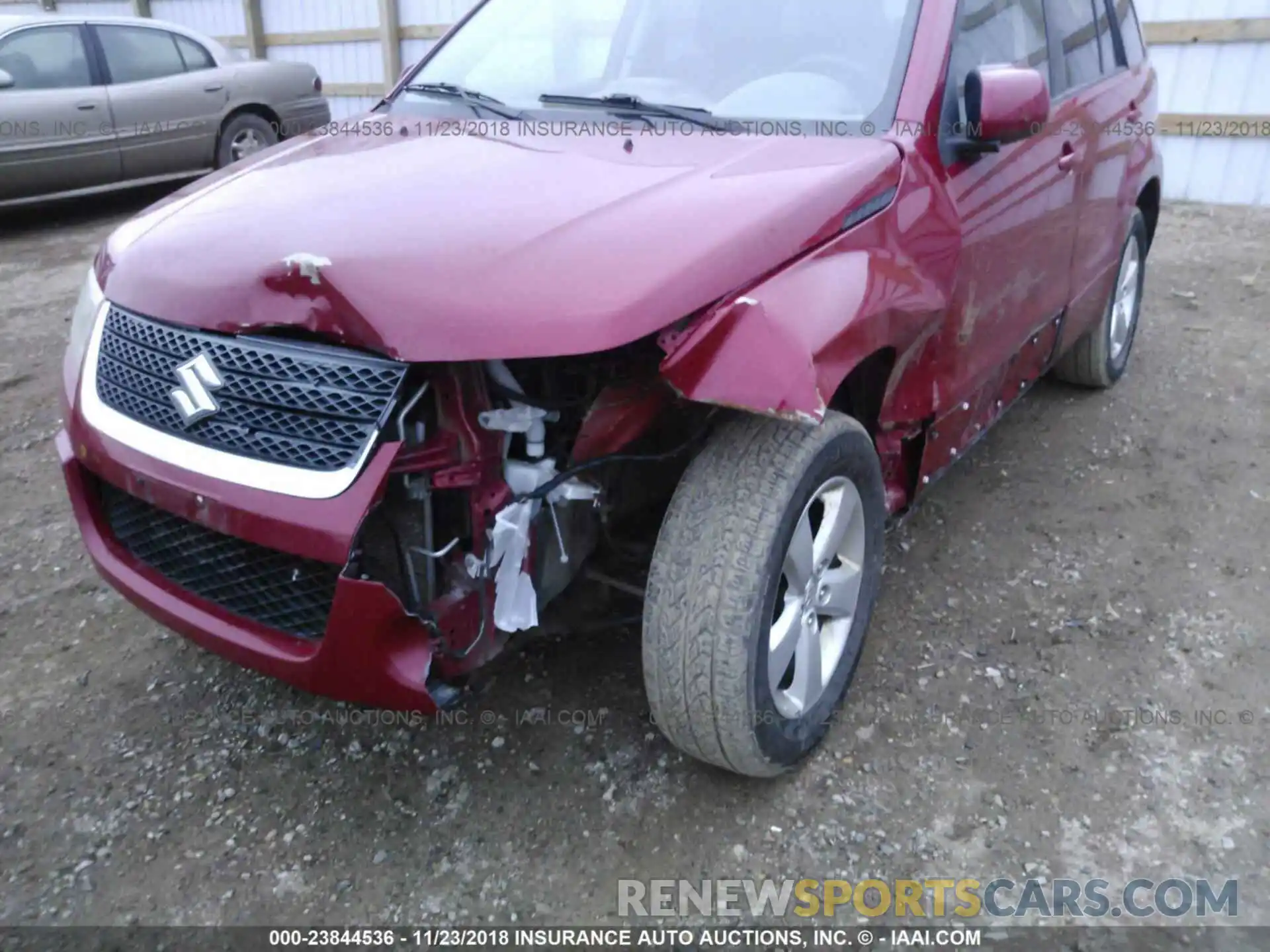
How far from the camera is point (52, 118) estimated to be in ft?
24.1

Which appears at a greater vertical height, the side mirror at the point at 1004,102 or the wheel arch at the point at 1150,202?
the side mirror at the point at 1004,102

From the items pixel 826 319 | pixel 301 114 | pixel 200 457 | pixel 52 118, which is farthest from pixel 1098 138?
pixel 301 114

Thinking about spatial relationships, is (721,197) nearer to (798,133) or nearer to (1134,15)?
(798,133)

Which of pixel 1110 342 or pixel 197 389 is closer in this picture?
pixel 197 389

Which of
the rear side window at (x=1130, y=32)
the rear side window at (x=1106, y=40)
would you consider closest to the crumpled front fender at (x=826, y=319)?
the rear side window at (x=1106, y=40)

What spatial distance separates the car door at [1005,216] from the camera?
99.1 inches

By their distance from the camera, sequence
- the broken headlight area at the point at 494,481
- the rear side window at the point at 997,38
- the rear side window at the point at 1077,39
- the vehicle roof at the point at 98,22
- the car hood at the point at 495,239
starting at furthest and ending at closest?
1. the vehicle roof at the point at 98,22
2. the rear side window at the point at 1077,39
3. the rear side window at the point at 997,38
4. the broken headlight area at the point at 494,481
5. the car hood at the point at 495,239

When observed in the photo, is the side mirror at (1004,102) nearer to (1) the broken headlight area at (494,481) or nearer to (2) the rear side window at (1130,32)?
(1) the broken headlight area at (494,481)

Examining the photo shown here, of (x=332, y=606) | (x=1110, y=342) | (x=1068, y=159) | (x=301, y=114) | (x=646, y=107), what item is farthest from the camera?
(x=301, y=114)

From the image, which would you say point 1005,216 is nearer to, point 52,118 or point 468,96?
point 468,96

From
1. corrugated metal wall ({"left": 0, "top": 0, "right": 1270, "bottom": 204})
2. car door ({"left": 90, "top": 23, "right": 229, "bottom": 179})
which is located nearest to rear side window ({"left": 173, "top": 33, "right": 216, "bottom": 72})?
car door ({"left": 90, "top": 23, "right": 229, "bottom": 179})

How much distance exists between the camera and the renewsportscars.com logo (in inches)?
78.2

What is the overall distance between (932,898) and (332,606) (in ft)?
4.43

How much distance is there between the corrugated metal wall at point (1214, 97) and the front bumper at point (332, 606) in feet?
27.1
